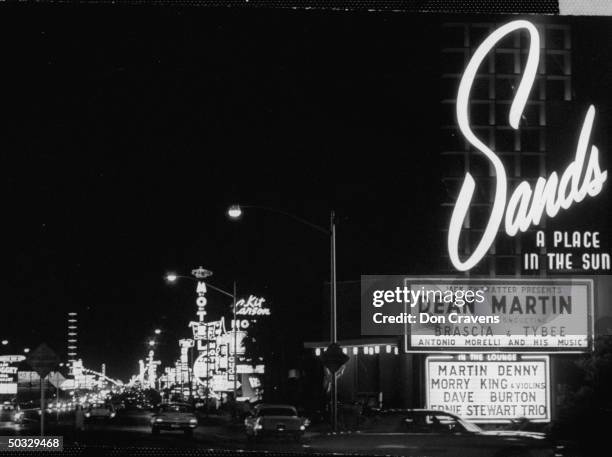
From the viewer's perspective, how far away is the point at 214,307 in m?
120

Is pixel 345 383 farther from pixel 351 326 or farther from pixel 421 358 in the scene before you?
pixel 421 358

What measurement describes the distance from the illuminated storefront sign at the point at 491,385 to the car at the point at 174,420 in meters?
12.1

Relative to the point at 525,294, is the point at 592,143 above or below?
above

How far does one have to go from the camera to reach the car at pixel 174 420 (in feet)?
128

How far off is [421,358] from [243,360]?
4391cm

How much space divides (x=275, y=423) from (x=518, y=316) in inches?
335

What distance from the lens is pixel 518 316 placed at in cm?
3028

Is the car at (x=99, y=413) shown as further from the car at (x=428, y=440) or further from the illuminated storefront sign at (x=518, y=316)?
the car at (x=428, y=440)

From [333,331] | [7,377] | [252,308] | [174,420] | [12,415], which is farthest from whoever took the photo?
[7,377]

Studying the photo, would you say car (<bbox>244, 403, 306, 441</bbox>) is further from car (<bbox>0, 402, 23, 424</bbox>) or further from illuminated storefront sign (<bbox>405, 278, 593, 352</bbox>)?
car (<bbox>0, 402, 23, 424</bbox>)

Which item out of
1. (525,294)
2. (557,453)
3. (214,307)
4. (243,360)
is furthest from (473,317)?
(214,307)

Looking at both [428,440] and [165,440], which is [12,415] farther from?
[428,440]

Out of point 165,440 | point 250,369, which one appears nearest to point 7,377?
point 250,369

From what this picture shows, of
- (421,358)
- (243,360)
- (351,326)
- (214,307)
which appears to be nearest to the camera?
(421,358)
